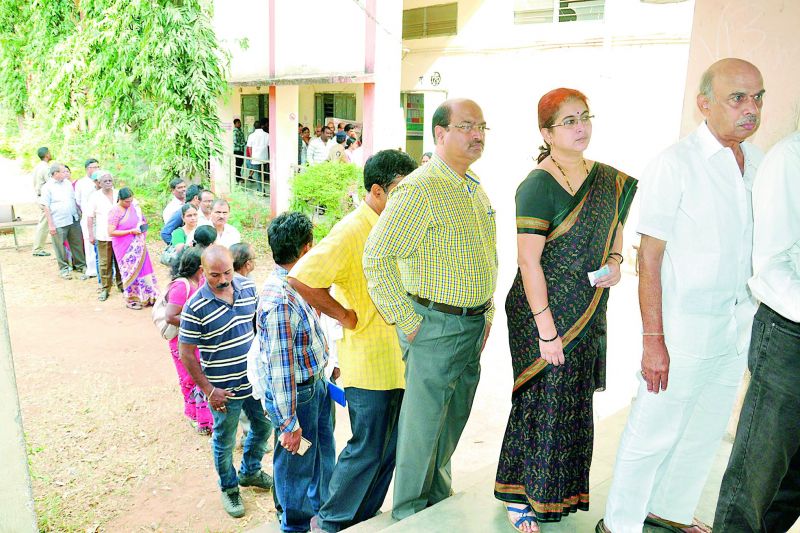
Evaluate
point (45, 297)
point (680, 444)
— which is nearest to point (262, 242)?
point (45, 297)

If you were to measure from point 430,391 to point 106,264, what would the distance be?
755 centimetres

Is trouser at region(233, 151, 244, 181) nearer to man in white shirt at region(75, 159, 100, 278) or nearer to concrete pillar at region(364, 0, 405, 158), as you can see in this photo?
concrete pillar at region(364, 0, 405, 158)

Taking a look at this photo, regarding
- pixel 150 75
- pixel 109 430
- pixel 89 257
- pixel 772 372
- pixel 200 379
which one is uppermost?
pixel 150 75

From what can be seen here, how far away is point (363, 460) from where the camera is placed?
3.07 meters

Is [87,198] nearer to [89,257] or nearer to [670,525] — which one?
[89,257]

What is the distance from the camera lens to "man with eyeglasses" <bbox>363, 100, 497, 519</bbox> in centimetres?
267

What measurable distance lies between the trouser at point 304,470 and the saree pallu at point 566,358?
1195mm

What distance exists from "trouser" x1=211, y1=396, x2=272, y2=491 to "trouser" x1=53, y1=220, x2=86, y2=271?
698 cm

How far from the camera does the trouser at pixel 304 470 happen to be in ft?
11.3

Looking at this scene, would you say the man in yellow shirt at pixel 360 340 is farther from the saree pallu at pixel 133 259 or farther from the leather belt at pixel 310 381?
the saree pallu at pixel 133 259

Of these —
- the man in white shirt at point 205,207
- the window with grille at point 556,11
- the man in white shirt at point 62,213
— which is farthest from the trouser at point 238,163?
the man in white shirt at point 205,207

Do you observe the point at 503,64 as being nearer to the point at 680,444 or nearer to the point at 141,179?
the point at 141,179

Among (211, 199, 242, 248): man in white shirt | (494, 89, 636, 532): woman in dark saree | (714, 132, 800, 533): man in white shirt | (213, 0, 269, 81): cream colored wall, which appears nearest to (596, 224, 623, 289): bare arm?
(494, 89, 636, 532): woman in dark saree

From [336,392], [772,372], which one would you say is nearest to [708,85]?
[772,372]
